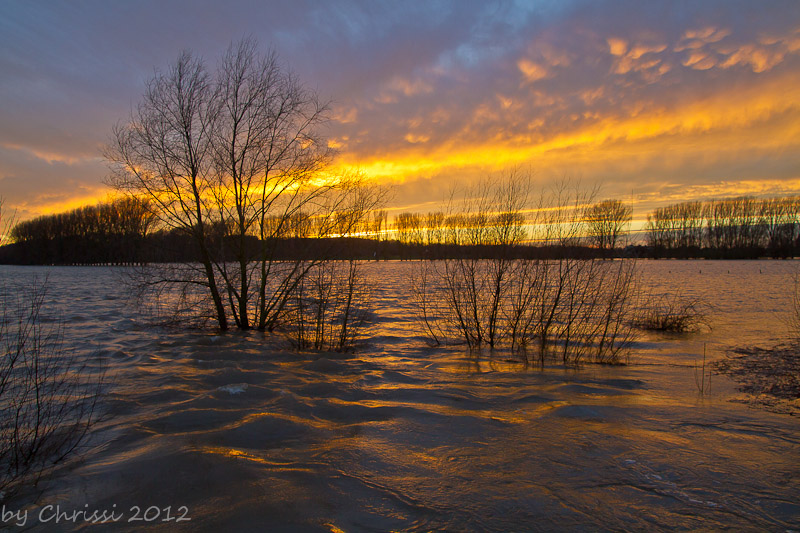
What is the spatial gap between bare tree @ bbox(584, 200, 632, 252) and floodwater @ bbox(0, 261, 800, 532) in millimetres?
2762

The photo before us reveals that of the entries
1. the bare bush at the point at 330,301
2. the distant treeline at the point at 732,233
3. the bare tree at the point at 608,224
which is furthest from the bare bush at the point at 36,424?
the distant treeline at the point at 732,233

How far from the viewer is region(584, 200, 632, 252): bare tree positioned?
28.3 ft

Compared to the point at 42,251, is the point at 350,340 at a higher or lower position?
lower

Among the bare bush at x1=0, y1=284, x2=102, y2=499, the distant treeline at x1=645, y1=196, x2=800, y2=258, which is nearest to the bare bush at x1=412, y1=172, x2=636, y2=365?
the bare bush at x1=0, y1=284, x2=102, y2=499

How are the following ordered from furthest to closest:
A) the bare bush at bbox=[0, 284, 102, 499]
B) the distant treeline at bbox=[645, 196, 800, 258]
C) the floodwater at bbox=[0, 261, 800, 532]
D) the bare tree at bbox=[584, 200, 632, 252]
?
1. the distant treeline at bbox=[645, 196, 800, 258]
2. the bare tree at bbox=[584, 200, 632, 252]
3. the bare bush at bbox=[0, 284, 102, 499]
4. the floodwater at bbox=[0, 261, 800, 532]

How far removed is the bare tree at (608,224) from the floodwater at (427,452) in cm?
276

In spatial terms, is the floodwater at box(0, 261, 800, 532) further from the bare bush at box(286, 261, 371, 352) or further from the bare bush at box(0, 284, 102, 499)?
the bare bush at box(286, 261, 371, 352)

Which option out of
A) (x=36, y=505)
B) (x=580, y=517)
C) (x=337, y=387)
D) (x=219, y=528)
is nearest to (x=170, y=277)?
(x=337, y=387)

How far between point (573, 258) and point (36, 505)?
9.09 meters

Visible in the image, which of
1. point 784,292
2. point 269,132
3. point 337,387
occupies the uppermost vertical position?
point 269,132

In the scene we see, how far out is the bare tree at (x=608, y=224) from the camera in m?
8.62

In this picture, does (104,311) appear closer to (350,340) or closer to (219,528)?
(350,340)

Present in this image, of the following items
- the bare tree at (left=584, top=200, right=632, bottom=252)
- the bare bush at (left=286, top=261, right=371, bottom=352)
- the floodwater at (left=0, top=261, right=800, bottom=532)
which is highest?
the bare tree at (left=584, top=200, right=632, bottom=252)

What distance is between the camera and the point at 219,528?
3.01 metres
